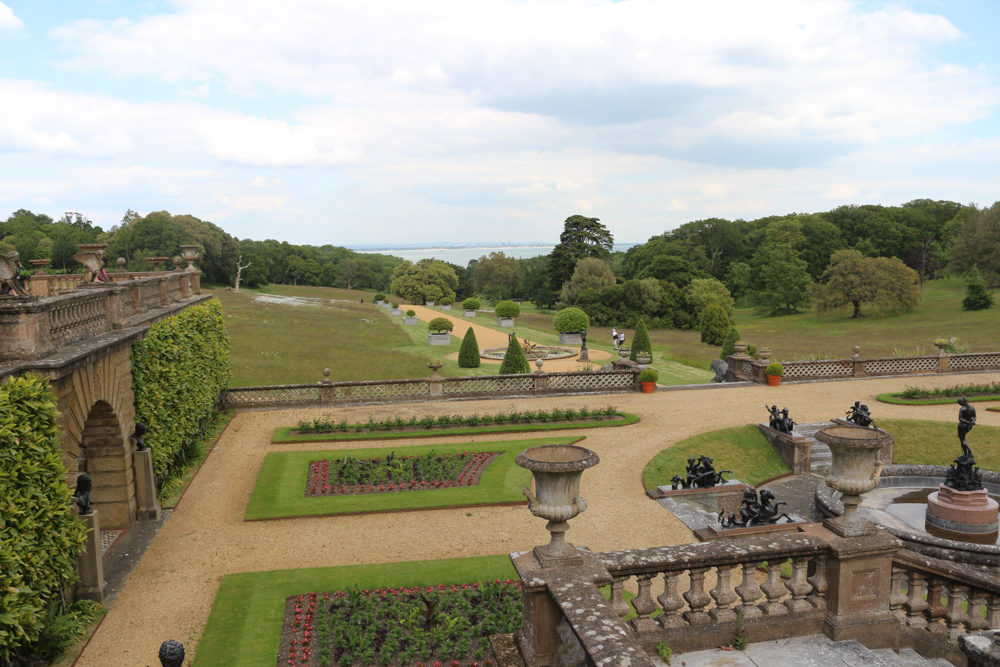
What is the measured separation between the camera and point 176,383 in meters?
17.2

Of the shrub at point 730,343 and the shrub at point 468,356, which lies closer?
the shrub at point 468,356

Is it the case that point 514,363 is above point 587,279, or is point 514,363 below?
below

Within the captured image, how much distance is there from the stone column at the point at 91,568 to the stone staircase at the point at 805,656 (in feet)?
30.6

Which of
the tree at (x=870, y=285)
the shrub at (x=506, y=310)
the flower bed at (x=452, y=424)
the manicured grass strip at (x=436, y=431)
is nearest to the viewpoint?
the manicured grass strip at (x=436, y=431)

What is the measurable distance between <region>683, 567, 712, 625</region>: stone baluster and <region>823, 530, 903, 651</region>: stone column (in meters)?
1.54

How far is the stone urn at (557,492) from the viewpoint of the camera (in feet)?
21.5

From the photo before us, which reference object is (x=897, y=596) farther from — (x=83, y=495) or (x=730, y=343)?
(x=730, y=343)

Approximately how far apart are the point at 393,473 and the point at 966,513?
43.9 feet

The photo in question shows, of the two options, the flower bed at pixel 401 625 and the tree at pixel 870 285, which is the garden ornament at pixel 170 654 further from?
the tree at pixel 870 285

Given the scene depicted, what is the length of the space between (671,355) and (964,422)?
90.1 ft

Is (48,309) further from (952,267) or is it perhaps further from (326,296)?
(326,296)

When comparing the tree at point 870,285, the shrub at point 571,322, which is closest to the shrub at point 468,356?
the shrub at point 571,322

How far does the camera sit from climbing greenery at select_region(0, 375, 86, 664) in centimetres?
776

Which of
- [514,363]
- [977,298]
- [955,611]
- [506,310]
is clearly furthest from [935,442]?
[977,298]
